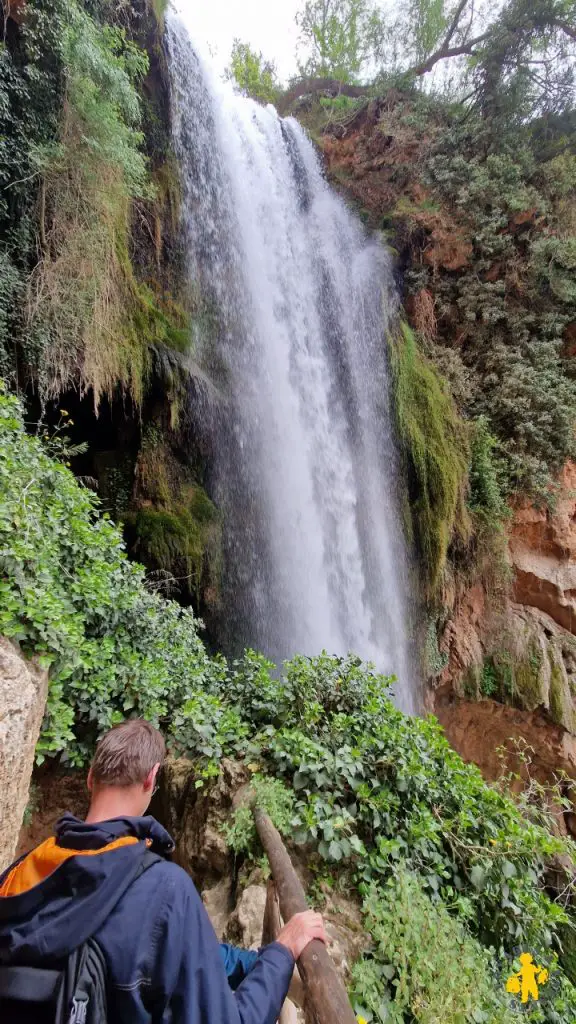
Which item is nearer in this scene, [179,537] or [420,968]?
[420,968]

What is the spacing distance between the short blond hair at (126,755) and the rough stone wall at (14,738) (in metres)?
1.05

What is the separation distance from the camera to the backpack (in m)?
0.91

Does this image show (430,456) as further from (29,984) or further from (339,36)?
(339,36)

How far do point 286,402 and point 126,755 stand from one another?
24.6ft

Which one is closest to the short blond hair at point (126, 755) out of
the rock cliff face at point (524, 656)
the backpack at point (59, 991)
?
the backpack at point (59, 991)

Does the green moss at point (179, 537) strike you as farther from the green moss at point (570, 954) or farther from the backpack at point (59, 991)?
the backpack at point (59, 991)

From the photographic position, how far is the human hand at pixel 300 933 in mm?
1401

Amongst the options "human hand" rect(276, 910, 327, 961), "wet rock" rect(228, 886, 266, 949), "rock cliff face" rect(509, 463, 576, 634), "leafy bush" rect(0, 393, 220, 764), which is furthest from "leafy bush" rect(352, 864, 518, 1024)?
"rock cliff face" rect(509, 463, 576, 634)

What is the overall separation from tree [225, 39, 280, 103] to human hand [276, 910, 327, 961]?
19969mm

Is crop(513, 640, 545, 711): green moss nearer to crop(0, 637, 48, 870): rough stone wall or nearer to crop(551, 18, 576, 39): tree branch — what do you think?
crop(0, 637, 48, 870): rough stone wall

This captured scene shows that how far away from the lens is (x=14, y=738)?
2.25 meters

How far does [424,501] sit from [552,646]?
12.7ft

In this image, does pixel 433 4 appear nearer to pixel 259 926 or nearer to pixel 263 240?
pixel 263 240

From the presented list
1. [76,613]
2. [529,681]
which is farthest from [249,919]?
[529,681]
